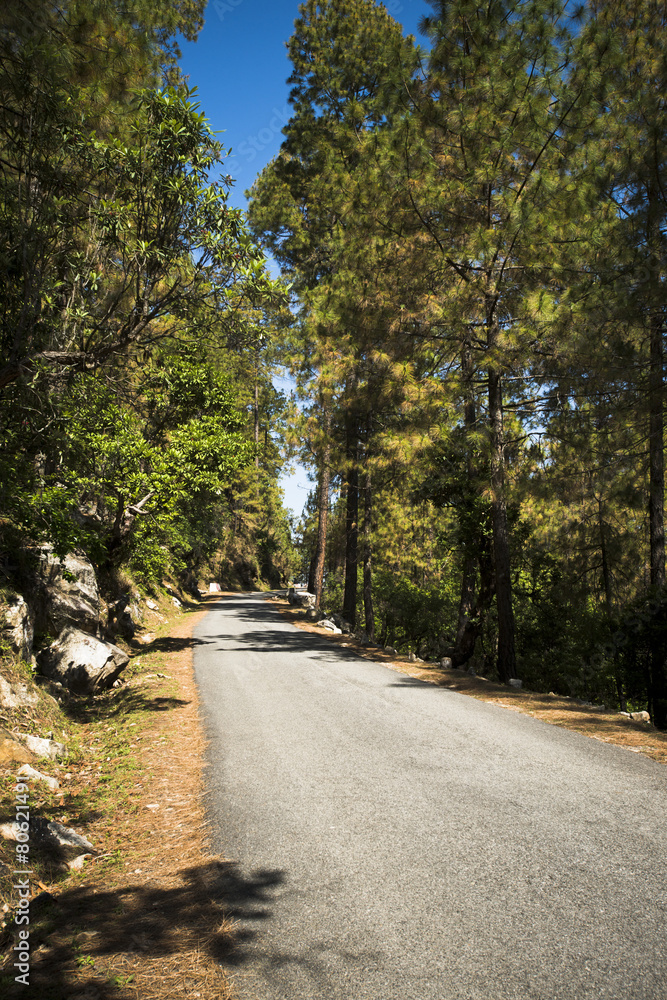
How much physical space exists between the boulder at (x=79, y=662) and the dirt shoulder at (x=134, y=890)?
1.51 metres

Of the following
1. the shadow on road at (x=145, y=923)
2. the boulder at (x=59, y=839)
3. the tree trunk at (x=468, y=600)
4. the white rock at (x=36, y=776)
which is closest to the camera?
the shadow on road at (x=145, y=923)

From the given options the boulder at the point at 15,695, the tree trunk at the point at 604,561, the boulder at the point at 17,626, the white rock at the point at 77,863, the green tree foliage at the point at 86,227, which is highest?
the green tree foliage at the point at 86,227

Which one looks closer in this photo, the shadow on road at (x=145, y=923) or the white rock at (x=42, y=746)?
the shadow on road at (x=145, y=923)

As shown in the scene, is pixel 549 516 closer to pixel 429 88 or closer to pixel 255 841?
pixel 429 88

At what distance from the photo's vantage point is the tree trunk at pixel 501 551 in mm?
10195

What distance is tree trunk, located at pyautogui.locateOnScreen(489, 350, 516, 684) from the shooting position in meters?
10.2

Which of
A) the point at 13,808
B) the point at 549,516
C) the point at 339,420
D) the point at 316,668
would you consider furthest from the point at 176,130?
the point at 549,516

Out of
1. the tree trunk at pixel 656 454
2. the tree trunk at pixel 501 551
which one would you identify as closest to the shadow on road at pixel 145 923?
the tree trunk at pixel 656 454

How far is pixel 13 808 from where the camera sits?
3.98 metres

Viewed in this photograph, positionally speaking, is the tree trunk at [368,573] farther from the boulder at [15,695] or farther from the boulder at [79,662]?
the boulder at [15,695]

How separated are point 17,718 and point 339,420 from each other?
37.9 feet

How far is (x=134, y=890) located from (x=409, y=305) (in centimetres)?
1056

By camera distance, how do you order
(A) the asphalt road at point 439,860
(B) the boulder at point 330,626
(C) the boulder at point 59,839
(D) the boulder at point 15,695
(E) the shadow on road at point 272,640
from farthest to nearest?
(B) the boulder at point 330,626 → (E) the shadow on road at point 272,640 → (D) the boulder at point 15,695 → (C) the boulder at point 59,839 → (A) the asphalt road at point 439,860

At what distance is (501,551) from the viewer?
408 inches
